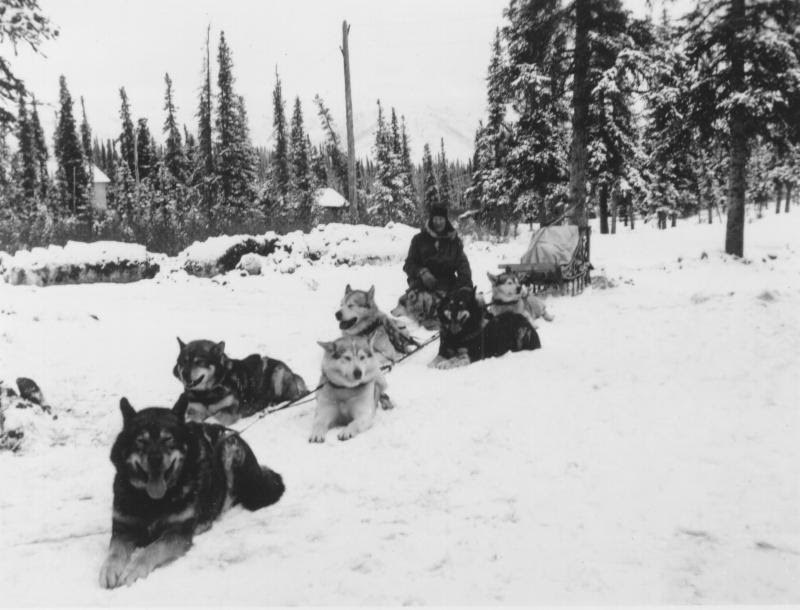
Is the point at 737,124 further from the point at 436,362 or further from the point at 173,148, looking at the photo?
the point at 173,148

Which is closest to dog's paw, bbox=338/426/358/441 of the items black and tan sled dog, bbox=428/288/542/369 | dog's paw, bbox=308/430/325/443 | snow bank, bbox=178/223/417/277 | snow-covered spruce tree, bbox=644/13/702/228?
dog's paw, bbox=308/430/325/443

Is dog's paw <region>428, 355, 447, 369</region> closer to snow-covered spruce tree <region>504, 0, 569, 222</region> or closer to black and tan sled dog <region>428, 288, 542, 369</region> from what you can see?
black and tan sled dog <region>428, 288, 542, 369</region>

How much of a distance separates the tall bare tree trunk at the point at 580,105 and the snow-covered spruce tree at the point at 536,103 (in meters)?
0.42

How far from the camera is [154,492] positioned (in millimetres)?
2699

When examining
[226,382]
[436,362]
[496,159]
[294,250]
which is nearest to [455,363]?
[436,362]

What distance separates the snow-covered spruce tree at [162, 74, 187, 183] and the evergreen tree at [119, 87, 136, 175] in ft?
9.36

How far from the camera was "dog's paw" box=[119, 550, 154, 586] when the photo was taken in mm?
2578

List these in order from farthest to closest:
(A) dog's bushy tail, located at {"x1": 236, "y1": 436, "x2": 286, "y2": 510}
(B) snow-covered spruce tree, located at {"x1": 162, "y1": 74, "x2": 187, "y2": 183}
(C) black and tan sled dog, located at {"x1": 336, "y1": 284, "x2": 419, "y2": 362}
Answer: (B) snow-covered spruce tree, located at {"x1": 162, "y1": 74, "x2": 187, "y2": 183}, (C) black and tan sled dog, located at {"x1": 336, "y1": 284, "x2": 419, "y2": 362}, (A) dog's bushy tail, located at {"x1": 236, "y1": 436, "x2": 286, "y2": 510}

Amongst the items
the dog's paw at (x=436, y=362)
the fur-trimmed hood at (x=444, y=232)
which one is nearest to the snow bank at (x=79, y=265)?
the fur-trimmed hood at (x=444, y=232)

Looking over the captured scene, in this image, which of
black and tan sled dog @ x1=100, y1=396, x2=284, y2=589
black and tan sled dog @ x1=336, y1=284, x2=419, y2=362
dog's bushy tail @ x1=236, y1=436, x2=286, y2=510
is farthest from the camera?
black and tan sled dog @ x1=336, y1=284, x2=419, y2=362

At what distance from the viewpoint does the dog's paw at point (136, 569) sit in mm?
2578

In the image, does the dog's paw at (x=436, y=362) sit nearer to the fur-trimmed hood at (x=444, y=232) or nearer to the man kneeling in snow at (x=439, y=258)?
the man kneeling in snow at (x=439, y=258)

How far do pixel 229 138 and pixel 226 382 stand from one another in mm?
34414

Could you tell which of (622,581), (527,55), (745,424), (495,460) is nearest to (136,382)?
(495,460)
